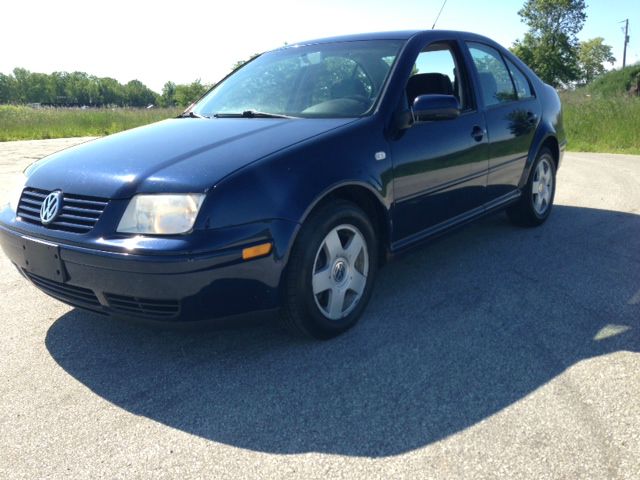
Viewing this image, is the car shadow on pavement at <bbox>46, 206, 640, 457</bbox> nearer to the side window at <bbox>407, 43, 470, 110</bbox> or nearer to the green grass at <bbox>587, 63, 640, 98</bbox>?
the side window at <bbox>407, 43, 470, 110</bbox>

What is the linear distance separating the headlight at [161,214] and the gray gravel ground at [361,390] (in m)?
0.72

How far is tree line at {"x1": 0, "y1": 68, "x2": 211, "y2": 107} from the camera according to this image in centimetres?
12394

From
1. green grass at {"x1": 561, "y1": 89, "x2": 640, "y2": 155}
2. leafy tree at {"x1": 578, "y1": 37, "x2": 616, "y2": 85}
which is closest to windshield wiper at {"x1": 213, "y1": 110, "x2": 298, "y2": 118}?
green grass at {"x1": 561, "y1": 89, "x2": 640, "y2": 155}

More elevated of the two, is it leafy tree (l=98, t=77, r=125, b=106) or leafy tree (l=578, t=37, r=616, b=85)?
leafy tree (l=98, t=77, r=125, b=106)

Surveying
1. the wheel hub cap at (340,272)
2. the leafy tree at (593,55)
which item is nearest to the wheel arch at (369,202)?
the wheel hub cap at (340,272)

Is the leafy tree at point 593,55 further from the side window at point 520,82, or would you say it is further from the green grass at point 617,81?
the side window at point 520,82

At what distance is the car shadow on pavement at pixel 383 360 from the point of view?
2264mm

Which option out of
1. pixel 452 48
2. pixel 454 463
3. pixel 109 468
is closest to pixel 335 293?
pixel 454 463

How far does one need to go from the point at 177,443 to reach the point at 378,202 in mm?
1659

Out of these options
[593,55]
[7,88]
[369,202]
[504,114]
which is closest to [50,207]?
[369,202]

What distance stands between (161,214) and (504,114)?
2901 mm

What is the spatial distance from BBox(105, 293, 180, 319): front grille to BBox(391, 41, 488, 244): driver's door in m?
1.40

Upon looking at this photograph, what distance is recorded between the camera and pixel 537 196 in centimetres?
512

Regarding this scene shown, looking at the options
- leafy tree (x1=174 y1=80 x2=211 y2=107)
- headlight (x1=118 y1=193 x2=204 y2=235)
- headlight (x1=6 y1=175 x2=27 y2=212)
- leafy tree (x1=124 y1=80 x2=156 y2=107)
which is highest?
leafy tree (x1=124 y1=80 x2=156 y2=107)
